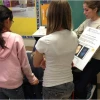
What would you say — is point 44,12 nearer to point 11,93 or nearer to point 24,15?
point 24,15

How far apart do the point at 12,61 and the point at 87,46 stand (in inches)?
30.3

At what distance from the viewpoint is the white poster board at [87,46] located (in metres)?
1.71

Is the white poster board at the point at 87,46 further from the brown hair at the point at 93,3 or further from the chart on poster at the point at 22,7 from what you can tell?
the chart on poster at the point at 22,7

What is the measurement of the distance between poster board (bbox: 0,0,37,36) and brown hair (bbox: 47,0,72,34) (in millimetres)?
1360

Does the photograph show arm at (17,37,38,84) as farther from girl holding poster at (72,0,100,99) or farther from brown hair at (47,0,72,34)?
girl holding poster at (72,0,100,99)

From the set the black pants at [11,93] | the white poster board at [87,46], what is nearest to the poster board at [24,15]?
the white poster board at [87,46]

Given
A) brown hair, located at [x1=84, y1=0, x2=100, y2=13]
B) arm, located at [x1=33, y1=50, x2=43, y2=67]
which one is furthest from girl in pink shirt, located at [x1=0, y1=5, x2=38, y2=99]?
brown hair, located at [x1=84, y1=0, x2=100, y2=13]

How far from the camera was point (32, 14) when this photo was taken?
255cm

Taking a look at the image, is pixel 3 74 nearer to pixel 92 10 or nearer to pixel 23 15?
pixel 92 10

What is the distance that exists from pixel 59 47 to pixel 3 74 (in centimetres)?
50

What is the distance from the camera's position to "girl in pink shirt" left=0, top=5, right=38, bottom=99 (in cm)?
131

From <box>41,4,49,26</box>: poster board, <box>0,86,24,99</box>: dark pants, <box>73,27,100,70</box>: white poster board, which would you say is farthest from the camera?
<box>41,4,49,26</box>: poster board

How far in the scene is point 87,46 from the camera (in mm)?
1758

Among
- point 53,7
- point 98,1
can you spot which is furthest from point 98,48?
point 53,7
